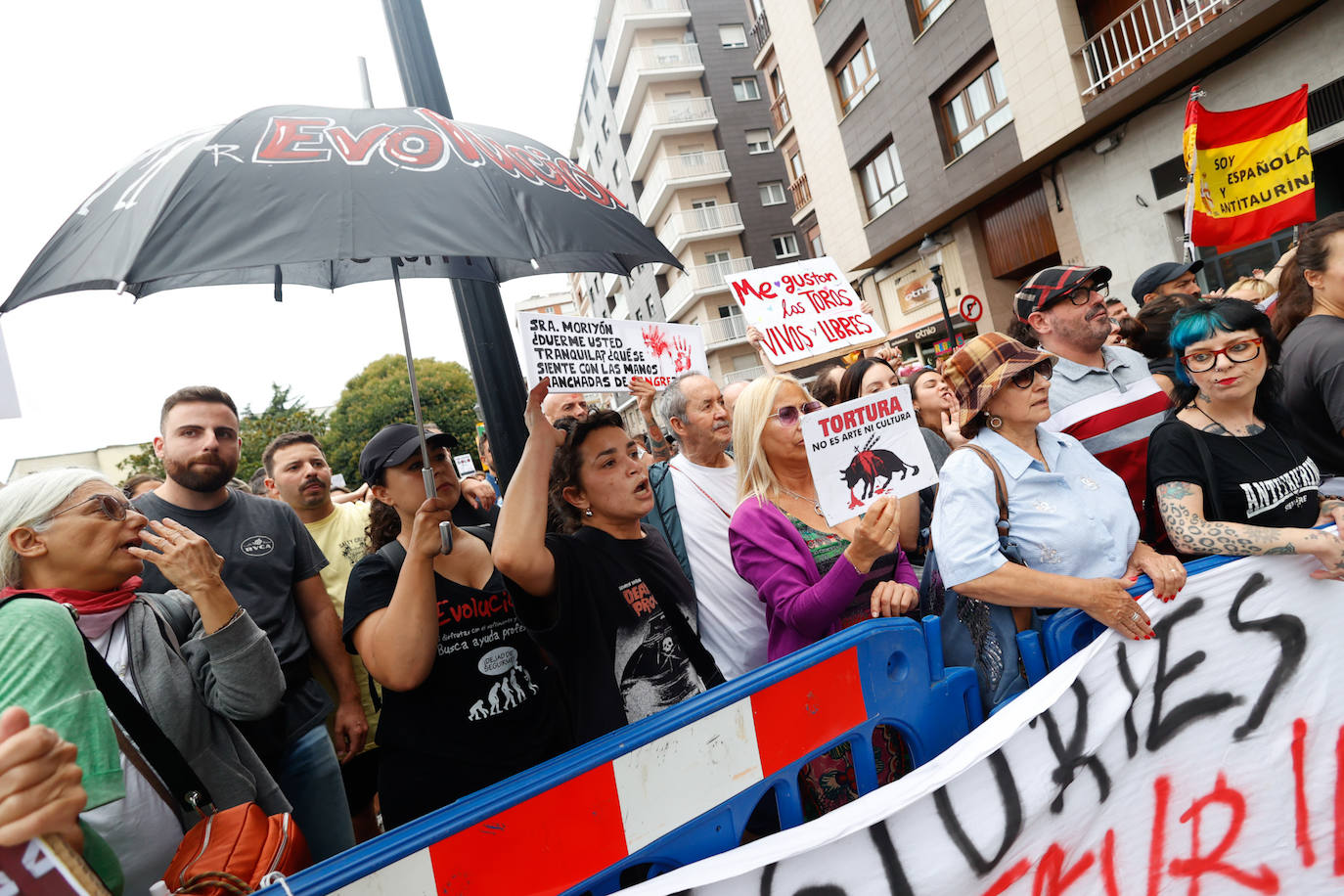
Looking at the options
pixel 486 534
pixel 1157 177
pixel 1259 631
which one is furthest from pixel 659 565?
pixel 1157 177

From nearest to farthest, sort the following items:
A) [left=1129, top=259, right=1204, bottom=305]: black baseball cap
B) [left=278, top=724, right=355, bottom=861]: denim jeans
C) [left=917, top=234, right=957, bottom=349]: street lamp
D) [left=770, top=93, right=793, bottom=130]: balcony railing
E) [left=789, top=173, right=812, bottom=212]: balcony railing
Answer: [left=278, top=724, right=355, bottom=861]: denim jeans
[left=1129, top=259, right=1204, bottom=305]: black baseball cap
[left=917, top=234, right=957, bottom=349]: street lamp
[left=770, top=93, right=793, bottom=130]: balcony railing
[left=789, top=173, right=812, bottom=212]: balcony railing

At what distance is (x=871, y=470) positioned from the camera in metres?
2.19

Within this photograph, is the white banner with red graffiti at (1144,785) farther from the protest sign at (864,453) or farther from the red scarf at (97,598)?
the red scarf at (97,598)

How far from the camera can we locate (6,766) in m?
0.93

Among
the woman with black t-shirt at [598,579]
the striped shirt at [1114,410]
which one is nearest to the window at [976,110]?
the striped shirt at [1114,410]

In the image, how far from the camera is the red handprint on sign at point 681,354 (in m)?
3.32

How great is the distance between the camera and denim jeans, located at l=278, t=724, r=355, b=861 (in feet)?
8.90

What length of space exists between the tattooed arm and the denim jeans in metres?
3.06

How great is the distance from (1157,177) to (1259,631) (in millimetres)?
11272

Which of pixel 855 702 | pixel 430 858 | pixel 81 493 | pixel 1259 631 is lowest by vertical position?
pixel 1259 631

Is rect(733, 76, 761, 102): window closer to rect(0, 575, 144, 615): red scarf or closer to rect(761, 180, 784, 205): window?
A: rect(761, 180, 784, 205): window

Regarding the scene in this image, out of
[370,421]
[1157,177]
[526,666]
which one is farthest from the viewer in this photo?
[370,421]

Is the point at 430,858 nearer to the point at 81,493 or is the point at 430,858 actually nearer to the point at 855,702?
the point at 855,702

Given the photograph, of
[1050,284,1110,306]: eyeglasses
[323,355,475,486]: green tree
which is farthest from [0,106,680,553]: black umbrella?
[323,355,475,486]: green tree
